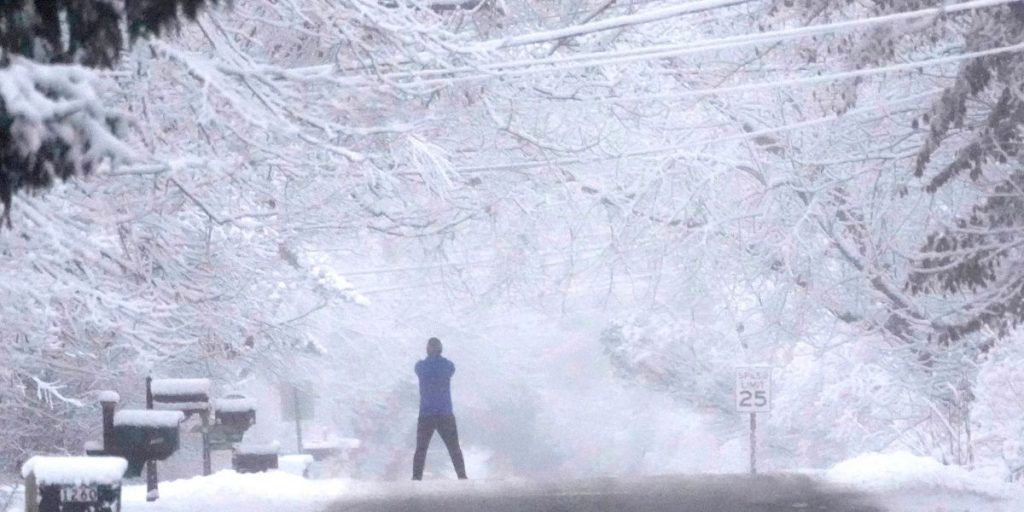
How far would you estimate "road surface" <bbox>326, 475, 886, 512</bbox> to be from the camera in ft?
44.0

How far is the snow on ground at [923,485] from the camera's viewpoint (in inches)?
522

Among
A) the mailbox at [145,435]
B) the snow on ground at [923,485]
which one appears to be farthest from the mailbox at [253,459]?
the snow on ground at [923,485]

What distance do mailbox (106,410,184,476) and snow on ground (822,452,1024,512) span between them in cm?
604

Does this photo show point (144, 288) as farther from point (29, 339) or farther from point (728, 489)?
point (728, 489)

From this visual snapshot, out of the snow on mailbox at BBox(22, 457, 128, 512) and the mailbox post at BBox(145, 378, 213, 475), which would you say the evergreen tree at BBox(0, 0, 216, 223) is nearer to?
the snow on mailbox at BBox(22, 457, 128, 512)

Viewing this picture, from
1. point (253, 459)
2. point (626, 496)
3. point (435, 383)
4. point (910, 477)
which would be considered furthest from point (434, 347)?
point (910, 477)

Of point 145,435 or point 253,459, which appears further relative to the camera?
point 253,459

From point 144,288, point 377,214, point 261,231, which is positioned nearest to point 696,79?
point 377,214

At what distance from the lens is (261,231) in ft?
59.0

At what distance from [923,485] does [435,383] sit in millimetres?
5298

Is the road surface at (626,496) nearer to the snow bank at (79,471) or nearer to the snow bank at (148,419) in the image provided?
the snow bank at (148,419)

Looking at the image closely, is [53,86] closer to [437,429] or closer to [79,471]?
[79,471]

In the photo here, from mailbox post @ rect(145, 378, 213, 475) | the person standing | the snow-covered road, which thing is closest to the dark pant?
the person standing

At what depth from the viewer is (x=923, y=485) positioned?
575 inches
